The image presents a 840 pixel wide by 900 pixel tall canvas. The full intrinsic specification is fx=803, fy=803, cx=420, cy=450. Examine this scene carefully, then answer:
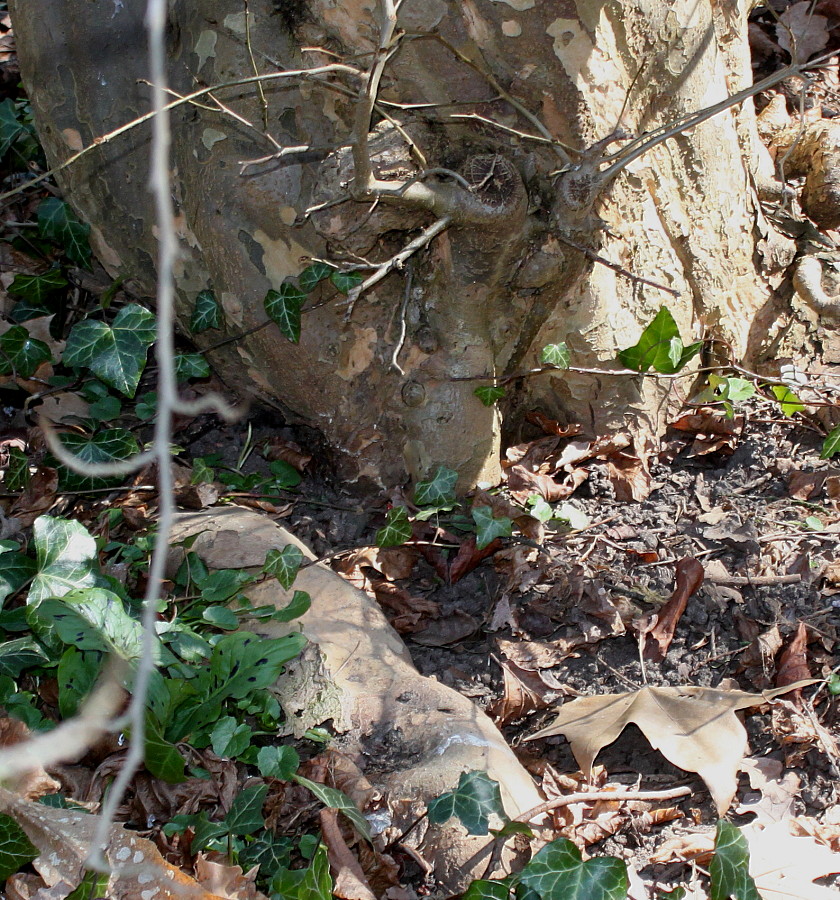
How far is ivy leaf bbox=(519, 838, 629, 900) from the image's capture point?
1.64 metres

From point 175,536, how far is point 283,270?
36.7 inches

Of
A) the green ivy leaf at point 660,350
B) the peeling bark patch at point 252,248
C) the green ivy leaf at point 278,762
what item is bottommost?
the green ivy leaf at point 278,762

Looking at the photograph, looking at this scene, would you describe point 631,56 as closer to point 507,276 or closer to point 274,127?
point 507,276

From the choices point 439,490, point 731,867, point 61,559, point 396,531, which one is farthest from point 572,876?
point 61,559

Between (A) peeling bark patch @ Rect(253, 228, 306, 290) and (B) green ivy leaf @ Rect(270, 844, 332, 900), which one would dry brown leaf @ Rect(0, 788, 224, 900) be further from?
(A) peeling bark patch @ Rect(253, 228, 306, 290)

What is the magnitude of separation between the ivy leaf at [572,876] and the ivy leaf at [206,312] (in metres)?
2.03

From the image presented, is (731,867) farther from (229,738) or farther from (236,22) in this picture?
(236,22)

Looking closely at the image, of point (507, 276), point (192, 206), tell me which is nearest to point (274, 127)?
point (192, 206)

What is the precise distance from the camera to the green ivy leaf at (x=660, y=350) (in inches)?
106

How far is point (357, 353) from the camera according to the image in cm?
279

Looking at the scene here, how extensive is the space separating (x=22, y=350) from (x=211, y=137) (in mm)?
1122

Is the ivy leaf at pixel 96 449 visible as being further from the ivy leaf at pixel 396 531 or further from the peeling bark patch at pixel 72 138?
the peeling bark patch at pixel 72 138

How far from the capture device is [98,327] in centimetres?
280

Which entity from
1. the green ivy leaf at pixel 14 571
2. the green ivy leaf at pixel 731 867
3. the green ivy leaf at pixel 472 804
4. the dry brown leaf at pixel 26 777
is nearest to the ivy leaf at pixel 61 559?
the green ivy leaf at pixel 14 571
